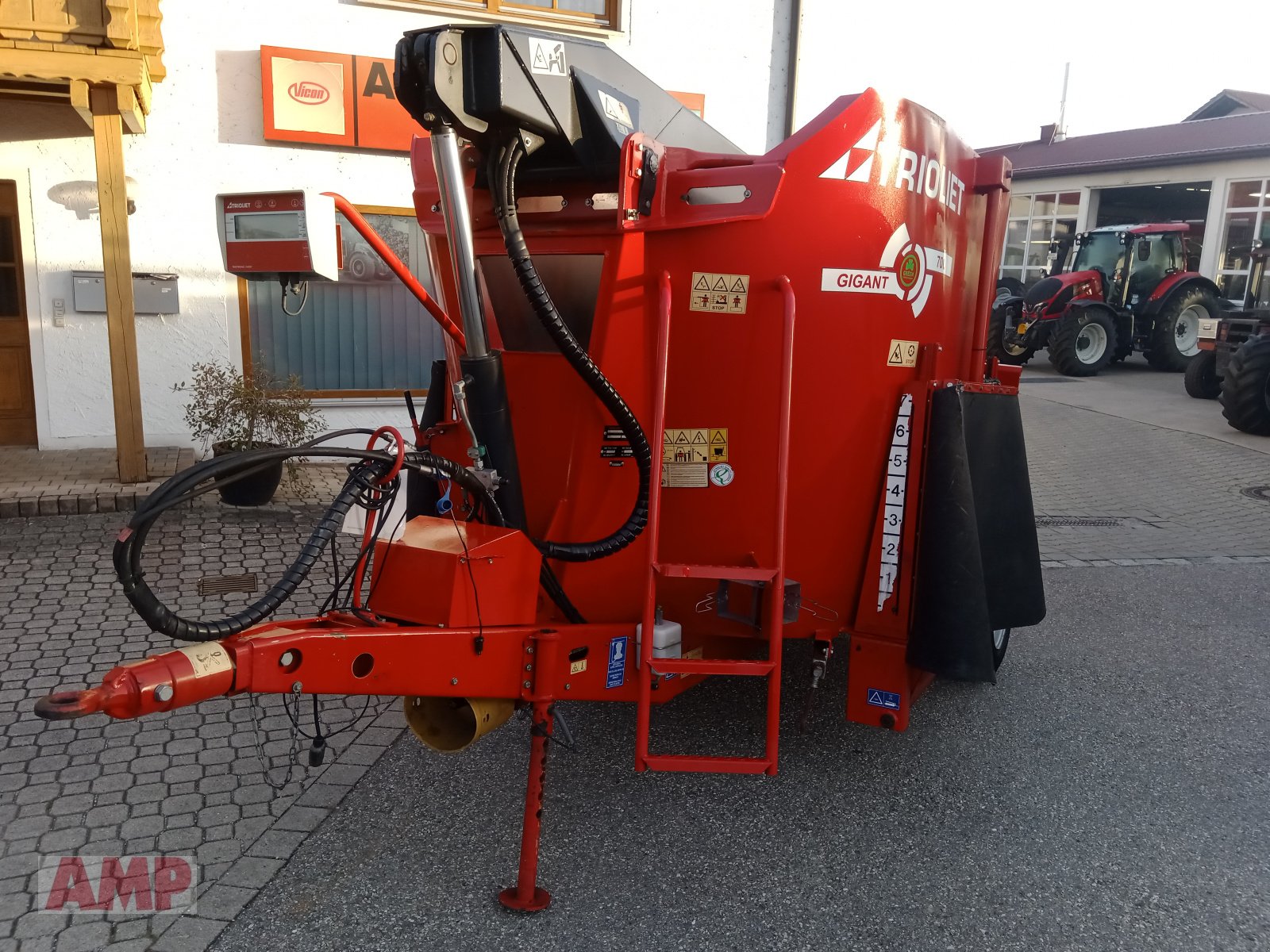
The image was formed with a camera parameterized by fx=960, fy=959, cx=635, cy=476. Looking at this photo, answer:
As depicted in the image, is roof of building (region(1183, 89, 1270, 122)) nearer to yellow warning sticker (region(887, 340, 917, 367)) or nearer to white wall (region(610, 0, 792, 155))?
white wall (region(610, 0, 792, 155))

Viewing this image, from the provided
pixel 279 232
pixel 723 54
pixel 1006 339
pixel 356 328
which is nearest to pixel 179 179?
pixel 356 328

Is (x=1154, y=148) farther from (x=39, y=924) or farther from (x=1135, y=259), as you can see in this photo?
(x=39, y=924)

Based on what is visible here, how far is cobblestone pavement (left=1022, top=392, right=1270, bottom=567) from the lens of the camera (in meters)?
7.50

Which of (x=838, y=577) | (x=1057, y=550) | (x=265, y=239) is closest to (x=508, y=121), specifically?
(x=265, y=239)

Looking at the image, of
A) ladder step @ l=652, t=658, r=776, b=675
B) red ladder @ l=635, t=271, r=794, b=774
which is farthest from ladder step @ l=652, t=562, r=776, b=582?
ladder step @ l=652, t=658, r=776, b=675

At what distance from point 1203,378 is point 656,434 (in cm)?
1469

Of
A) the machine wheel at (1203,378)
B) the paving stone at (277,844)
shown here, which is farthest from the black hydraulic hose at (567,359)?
the machine wheel at (1203,378)

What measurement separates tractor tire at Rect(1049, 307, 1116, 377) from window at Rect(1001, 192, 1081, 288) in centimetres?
818

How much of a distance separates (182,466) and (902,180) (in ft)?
21.3

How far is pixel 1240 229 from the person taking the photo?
21.5m

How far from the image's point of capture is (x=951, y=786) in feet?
12.3

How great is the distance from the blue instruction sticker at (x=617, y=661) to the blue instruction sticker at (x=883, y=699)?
1.00 meters

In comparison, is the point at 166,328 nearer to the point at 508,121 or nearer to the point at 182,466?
the point at 182,466

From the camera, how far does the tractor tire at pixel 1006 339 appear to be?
54.6ft
